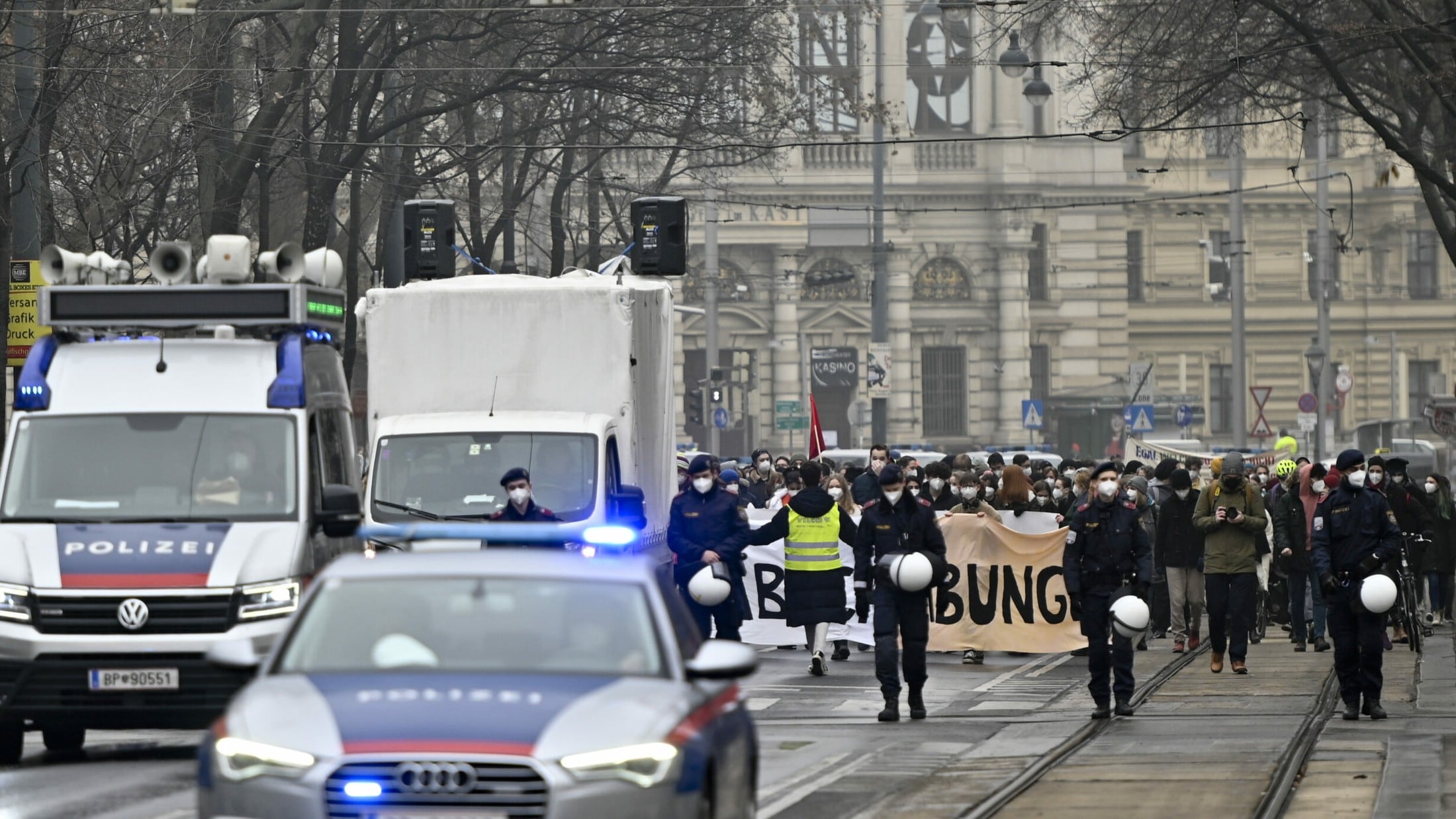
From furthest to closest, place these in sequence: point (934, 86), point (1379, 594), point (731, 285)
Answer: point (731, 285)
point (934, 86)
point (1379, 594)

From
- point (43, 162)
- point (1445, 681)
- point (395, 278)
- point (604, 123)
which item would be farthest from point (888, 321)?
point (1445, 681)

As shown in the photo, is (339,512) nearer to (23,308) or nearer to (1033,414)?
(23,308)

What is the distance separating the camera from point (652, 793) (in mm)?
7617

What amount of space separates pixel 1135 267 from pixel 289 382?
6939 cm

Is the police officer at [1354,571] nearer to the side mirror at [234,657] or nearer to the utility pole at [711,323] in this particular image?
the side mirror at [234,657]

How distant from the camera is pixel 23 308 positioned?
2172 cm

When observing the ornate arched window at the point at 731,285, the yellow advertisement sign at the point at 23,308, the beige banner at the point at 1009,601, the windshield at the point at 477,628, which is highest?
the ornate arched window at the point at 731,285

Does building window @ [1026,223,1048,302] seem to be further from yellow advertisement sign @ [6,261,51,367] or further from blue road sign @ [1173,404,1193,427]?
yellow advertisement sign @ [6,261,51,367]

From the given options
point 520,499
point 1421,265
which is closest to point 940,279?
point 1421,265

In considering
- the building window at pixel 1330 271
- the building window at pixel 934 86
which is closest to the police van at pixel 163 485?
the building window at pixel 934 86

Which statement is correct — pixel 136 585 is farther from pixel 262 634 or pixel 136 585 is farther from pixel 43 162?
pixel 43 162

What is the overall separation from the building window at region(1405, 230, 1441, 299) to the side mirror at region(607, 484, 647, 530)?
2697 inches

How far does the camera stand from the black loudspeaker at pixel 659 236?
2333 centimetres

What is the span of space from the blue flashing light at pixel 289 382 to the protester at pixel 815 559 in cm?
547
